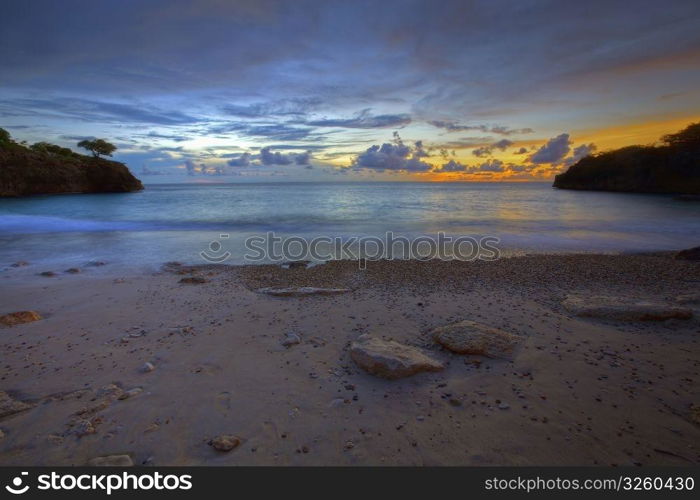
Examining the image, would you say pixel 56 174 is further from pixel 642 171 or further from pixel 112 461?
pixel 642 171

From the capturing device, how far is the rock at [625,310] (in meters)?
5.07

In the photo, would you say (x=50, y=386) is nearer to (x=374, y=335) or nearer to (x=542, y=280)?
(x=374, y=335)

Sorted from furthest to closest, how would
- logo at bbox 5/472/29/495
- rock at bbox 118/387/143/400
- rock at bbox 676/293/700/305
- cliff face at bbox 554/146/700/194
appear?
1. cliff face at bbox 554/146/700/194
2. rock at bbox 676/293/700/305
3. rock at bbox 118/387/143/400
4. logo at bbox 5/472/29/495

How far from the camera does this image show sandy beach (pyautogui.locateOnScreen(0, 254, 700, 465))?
9.21ft

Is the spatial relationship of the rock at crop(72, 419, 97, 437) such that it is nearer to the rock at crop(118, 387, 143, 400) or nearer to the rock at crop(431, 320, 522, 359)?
the rock at crop(118, 387, 143, 400)

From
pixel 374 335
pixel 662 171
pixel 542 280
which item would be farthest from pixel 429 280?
pixel 662 171

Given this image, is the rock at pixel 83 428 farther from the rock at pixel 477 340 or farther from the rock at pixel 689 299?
the rock at pixel 689 299

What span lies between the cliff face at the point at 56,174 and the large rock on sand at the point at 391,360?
197 feet

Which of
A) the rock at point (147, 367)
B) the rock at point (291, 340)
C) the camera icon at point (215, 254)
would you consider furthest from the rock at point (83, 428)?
the camera icon at point (215, 254)

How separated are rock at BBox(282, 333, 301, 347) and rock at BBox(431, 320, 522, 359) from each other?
1957 mm

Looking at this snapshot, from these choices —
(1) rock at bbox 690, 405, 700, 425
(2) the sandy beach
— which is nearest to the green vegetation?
(2) the sandy beach

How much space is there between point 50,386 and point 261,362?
2270mm

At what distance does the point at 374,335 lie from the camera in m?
4.93

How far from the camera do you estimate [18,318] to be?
5465 millimetres
